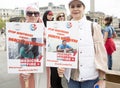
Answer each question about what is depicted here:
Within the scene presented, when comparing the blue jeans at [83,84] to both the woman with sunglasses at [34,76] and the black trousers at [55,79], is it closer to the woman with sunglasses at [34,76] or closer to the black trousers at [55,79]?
the woman with sunglasses at [34,76]

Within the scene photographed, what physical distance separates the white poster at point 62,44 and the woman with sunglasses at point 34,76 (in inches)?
15.3

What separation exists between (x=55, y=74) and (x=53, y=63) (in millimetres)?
1871

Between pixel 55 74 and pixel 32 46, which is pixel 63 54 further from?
pixel 55 74

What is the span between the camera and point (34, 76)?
3369 millimetres

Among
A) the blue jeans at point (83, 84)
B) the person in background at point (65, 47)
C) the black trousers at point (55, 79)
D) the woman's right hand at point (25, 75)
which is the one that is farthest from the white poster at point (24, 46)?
the black trousers at point (55, 79)

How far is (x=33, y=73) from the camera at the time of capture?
333cm

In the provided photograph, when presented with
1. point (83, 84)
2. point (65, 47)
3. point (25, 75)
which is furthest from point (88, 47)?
point (25, 75)

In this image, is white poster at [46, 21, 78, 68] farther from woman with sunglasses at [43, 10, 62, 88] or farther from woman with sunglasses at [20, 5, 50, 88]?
woman with sunglasses at [43, 10, 62, 88]

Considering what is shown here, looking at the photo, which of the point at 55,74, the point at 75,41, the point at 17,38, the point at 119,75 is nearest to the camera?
the point at 75,41

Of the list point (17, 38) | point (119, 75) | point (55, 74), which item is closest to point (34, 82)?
point (17, 38)

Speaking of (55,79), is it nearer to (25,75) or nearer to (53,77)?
(53,77)

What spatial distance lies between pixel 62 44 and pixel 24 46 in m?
0.46

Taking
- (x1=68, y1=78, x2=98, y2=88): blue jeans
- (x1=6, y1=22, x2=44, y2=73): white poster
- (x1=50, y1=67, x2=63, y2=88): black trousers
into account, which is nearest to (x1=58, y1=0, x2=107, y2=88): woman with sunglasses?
(x1=68, y1=78, x2=98, y2=88): blue jeans

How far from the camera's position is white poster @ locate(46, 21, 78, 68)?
2.86m
